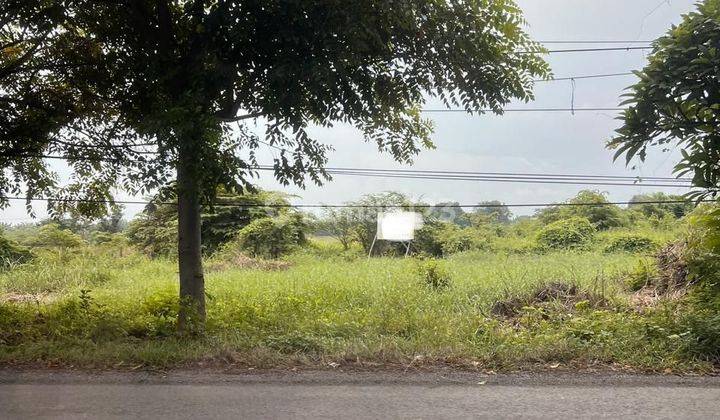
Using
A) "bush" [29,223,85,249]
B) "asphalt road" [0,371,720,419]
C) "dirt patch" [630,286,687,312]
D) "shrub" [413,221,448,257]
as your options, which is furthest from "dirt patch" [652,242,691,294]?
"bush" [29,223,85,249]

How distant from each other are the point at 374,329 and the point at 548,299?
3.30m

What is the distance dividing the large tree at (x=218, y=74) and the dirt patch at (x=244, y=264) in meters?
9.28

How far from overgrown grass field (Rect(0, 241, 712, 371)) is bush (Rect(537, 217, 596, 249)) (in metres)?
11.8

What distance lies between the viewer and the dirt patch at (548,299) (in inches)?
303

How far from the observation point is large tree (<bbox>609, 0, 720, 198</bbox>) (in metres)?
5.71

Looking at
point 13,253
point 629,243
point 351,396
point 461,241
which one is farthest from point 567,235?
point 13,253

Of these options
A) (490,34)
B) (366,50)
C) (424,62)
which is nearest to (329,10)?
(366,50)

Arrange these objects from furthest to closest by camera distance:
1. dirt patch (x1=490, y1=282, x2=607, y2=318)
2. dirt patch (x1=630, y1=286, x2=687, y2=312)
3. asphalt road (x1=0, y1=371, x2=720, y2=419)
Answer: dirt patch (x1=490, y1=282, x2=607, y2=318), dirt patch (x1=630, y1=286, x2=687, y2=312), asphalt road (x1=0, y1=371, x2=720, y2=419)

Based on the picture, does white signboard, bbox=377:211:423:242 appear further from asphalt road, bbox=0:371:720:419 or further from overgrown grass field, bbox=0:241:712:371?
asphalt road, bbox=0:371:720:419

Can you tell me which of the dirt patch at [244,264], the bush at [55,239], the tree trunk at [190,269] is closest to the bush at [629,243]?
the dirt patch at [244,264]

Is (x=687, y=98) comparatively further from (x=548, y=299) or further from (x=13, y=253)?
(x=13, y=253)

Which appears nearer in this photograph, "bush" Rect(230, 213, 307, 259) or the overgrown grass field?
the overgrown grass field

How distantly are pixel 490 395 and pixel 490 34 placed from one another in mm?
4099

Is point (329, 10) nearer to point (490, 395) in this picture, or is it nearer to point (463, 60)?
point (463, 60)
